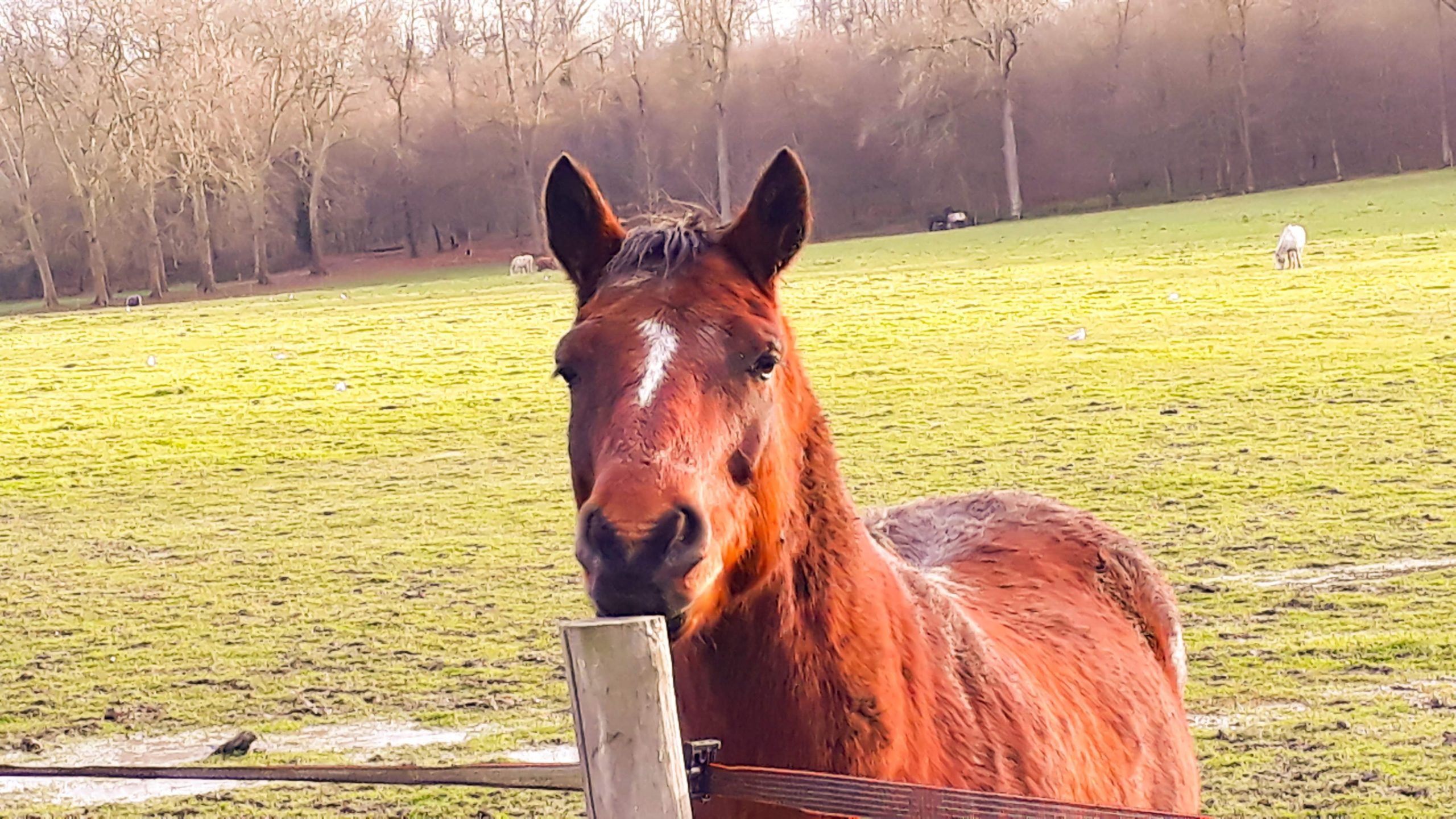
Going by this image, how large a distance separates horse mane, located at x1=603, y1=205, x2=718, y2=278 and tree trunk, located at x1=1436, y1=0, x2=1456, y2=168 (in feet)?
158

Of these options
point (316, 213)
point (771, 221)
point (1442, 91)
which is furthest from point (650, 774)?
point (316, 213)

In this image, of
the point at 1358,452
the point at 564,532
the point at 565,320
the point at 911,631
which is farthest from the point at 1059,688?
the point at 565,320

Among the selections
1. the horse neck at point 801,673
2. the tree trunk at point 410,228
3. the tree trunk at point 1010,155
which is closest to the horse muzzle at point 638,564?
the horse neck at point 801,673

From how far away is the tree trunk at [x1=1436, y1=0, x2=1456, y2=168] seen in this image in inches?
1802

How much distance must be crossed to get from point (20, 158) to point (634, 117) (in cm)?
2051

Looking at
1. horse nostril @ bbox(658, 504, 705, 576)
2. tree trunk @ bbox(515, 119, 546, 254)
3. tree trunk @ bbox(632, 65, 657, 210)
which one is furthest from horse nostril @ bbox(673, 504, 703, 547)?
tree trunk @ bbox(515, 119, 546, 254)

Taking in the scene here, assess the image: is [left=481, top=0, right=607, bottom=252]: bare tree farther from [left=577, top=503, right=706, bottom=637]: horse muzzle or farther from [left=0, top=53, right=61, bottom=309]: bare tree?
[left=577, top=503, right=706, bottom=637]: horse muzzle

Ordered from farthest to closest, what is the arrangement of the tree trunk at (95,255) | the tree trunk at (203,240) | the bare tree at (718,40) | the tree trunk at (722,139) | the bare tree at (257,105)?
1. the bare tree at (718,40)
2. the tree trunk at (722,139)
3. the bare tree at (257,105)
4. the tree trunk at (203,240)
5. the tree trunk at (95,255)

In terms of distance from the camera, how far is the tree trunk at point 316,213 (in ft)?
173

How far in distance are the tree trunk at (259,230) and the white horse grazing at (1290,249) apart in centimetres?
3665

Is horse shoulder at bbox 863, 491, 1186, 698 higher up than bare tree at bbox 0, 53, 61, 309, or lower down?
lower down

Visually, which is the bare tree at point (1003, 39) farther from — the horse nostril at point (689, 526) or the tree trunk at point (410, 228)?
the horse nostril at point (689, 526)

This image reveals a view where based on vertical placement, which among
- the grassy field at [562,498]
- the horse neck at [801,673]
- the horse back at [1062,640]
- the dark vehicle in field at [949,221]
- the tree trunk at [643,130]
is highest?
the tree trunk at [643,130]

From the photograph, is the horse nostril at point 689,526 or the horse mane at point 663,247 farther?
the horse mane at point 663,247
